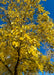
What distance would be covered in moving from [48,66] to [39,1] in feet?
21.7

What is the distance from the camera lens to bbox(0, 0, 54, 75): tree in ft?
25.9

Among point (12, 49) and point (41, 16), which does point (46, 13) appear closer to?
point (41, 16)

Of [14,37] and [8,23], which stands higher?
[8,23]

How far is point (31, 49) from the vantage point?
→ 7.22 m

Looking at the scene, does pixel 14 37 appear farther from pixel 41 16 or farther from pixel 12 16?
pixel 41 16

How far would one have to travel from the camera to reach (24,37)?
289 inches

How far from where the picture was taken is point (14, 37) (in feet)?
25.3

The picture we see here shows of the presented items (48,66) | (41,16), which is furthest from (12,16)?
(48,66)

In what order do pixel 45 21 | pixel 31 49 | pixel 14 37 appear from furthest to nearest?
pixel 45 21
pixel 14 37
pixel 31 49

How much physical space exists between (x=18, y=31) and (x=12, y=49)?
2.12 m

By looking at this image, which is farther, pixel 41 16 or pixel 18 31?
pixel 41 16

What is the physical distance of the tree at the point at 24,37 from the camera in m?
7.89

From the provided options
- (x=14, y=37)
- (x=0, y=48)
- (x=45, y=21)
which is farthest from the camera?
(x=45, y=21)

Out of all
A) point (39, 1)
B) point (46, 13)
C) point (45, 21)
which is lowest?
point (45, 21)
